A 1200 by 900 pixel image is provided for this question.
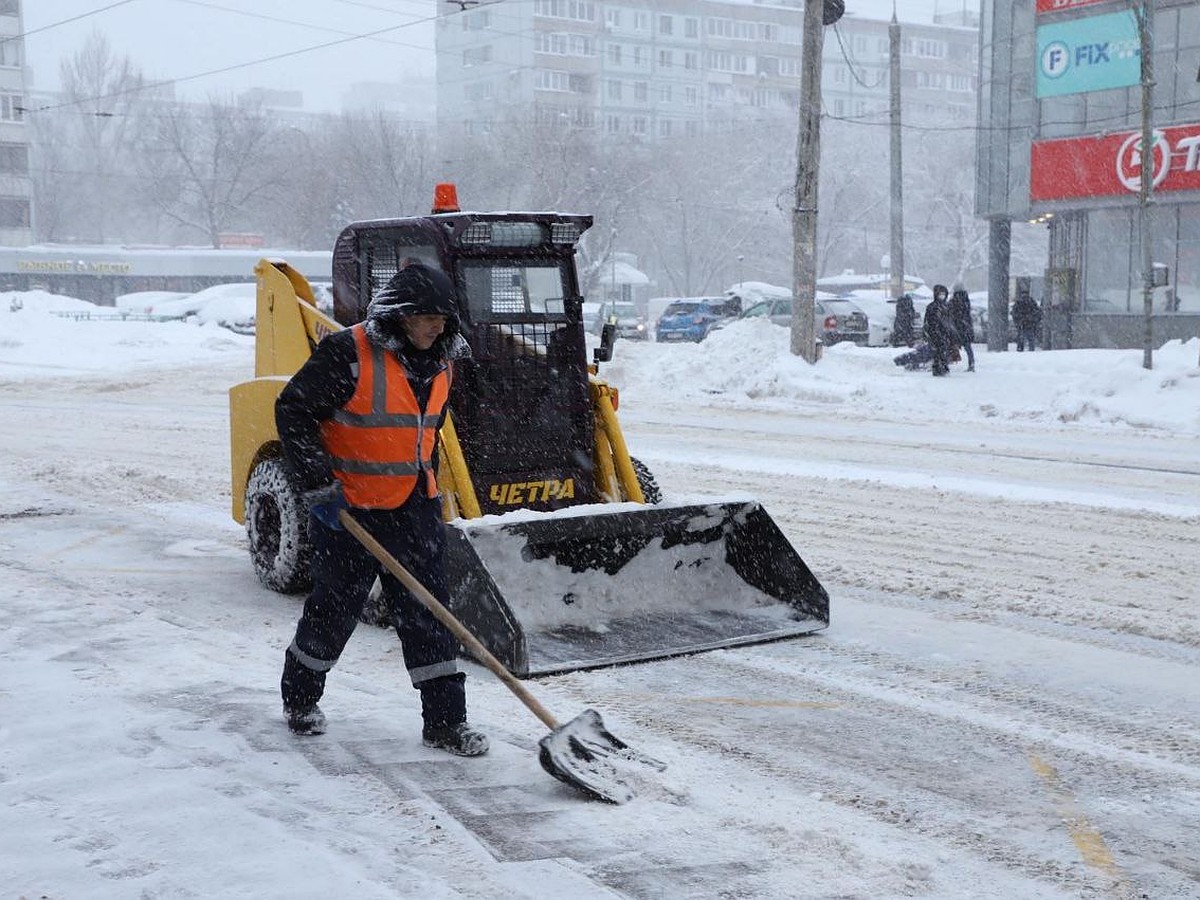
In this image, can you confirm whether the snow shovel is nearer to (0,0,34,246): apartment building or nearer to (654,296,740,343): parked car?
(654,296,740,343): parked car

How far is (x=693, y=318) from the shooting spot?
41156 millimetres

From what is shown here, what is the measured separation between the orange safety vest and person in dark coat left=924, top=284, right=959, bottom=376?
16.8 meters

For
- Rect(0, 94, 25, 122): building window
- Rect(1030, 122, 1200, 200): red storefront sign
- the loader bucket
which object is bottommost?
the loader bucket

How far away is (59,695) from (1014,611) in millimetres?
4402

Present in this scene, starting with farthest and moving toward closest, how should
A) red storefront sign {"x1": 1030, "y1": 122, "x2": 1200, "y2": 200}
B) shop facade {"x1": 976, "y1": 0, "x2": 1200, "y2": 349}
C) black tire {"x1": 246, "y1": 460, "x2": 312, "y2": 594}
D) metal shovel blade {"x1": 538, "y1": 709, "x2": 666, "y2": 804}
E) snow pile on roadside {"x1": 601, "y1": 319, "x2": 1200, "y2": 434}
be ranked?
shop facade {"x1": 976, "y1": 0, "x2": 1200, "y2": 349}
red storefront sign {"x1": 1030, "y1": 122, "x2": 1200, "y2": 200}
snow pile on roadside {"x1": 601, "y1": 319, "x2": 1200, "y2": 434}
black tire {"x1": 246, "y1": 460, "x2": 312, "y2": 594}
metal shovel blade {"x1": 538, "y1": 709, "x2": 666, "y2": 804}

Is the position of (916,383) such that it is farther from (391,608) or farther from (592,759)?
(592,759)

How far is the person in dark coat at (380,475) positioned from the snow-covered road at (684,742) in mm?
230

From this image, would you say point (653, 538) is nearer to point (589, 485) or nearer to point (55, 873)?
point (589, 485)

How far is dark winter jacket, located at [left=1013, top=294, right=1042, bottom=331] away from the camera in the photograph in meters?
27.6

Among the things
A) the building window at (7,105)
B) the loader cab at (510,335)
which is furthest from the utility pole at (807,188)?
the building window at (7,105)

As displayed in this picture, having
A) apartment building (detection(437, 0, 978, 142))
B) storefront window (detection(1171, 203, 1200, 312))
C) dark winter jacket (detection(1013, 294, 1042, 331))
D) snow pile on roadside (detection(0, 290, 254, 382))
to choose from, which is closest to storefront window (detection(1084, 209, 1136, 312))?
storefront window (detection(1171, 203, 1200, 312))

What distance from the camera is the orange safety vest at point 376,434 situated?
486 centimetres

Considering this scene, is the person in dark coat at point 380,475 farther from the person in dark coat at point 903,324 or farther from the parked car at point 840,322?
the parked car at point 840,322

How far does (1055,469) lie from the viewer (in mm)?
12492
